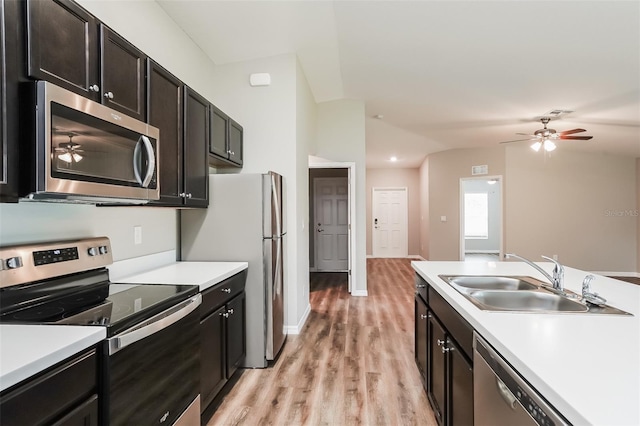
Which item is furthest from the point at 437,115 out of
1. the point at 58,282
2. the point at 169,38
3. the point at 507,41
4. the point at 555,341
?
the point at 58,282

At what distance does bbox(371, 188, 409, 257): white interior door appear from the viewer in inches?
375

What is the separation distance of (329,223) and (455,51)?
4.43 metres

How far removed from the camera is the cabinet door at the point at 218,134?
2725mm

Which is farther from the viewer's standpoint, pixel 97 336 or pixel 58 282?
pixel 58 282

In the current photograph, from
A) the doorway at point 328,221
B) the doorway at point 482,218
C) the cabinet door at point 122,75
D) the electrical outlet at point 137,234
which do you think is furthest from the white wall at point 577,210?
the cabinet door at point 122,75

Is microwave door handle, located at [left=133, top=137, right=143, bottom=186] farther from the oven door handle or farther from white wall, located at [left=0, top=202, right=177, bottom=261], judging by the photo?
the oven door handle

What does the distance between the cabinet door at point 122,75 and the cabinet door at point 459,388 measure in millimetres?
1945

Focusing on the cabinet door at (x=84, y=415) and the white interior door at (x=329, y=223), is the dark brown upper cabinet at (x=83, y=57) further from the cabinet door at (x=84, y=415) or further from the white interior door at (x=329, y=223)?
the white interior door at (x=329, y=223)

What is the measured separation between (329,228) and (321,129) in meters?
2.57

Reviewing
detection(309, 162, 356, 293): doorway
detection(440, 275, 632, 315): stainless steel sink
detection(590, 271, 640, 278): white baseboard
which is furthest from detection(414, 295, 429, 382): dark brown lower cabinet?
detection(590, 271, 640, 278): white baseboard

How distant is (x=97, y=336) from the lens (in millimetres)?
1104

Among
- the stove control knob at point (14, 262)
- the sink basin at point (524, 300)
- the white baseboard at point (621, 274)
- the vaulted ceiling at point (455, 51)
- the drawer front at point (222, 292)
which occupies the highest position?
the vaulted ceiling at point (455, 51)

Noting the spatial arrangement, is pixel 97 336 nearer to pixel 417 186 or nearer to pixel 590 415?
pixel 590 415

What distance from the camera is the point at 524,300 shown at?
173 centimetres
